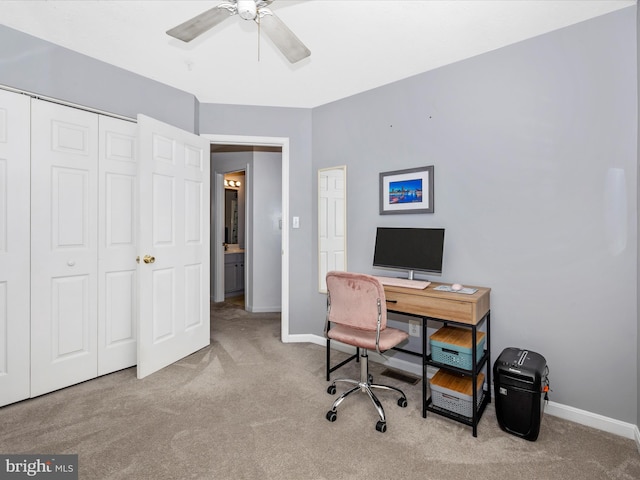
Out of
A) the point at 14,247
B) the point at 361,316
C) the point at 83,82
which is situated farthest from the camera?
the point at 83,82

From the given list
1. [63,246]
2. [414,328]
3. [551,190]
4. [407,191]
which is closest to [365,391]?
[414,328]

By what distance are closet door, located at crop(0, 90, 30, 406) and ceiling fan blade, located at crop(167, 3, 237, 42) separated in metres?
1.49

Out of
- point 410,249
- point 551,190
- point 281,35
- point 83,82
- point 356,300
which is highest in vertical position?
point 83,82

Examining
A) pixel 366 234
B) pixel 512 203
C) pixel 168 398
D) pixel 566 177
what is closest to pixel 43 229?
A: pixel 168 398

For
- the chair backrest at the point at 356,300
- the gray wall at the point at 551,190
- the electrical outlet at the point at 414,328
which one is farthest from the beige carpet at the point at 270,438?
the chair backrest at the point at 356,300

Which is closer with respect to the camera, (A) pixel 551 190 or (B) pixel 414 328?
(A) pixel 551 190

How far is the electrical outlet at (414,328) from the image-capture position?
2826 mm

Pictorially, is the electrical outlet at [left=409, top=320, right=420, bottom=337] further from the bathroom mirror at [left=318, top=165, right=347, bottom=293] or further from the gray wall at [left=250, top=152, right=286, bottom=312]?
the gray wall at [left=250, top=152, right=286, bottom=312]

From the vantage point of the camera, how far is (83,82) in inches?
103

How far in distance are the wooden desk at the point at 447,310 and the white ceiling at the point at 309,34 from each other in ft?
6.00

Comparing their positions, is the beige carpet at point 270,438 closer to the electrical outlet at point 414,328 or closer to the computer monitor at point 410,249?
the electrical outlet at point 414,328

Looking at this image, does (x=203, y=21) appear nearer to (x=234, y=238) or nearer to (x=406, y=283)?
(x=406, y=283)

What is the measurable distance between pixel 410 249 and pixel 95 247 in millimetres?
2641

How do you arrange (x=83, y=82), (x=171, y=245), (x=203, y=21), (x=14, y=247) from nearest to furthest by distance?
(x=203, y=21) → (x=14, y=247) → (x=83, y=82) → (x=171, y=245)
